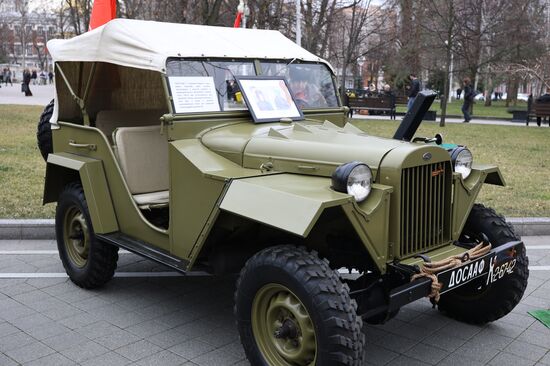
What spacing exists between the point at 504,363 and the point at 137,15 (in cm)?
1833

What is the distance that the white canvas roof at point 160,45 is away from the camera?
4.60 meters

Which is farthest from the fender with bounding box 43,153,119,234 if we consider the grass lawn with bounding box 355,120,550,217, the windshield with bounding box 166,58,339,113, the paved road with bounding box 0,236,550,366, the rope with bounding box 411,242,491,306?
the grass lawn with bounding box 355,120,550,217

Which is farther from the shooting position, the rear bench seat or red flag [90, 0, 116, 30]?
red flag [90, 0, 116, 30]

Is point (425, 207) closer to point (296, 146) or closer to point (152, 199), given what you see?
point (296, 146)

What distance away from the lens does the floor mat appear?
453 centimetres

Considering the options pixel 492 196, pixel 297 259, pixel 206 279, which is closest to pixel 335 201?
pixel 297 259

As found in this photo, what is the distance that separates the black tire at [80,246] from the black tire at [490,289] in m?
2.80

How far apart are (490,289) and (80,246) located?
3.48m

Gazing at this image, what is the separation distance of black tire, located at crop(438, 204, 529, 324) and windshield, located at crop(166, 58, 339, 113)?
1.73 metres

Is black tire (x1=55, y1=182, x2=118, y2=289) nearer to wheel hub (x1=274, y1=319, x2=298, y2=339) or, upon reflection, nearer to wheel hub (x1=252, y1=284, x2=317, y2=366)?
wheel hub (x1=252, y1=284, x2=317, y2=366)

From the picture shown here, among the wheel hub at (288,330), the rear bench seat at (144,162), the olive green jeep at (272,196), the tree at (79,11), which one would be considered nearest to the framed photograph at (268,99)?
the olive green jeep at (272,196)

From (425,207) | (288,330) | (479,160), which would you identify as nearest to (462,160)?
(425,207)

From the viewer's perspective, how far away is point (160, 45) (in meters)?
4.62

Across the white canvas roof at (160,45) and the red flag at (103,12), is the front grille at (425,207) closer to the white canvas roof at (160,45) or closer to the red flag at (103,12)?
the white canvas roof at (160,45)
